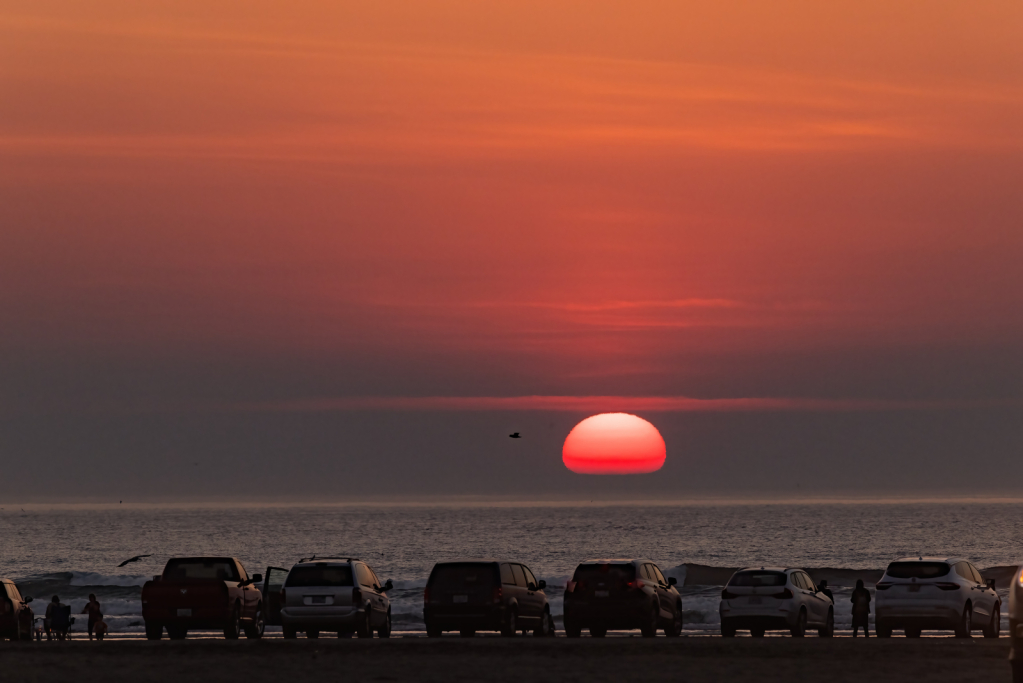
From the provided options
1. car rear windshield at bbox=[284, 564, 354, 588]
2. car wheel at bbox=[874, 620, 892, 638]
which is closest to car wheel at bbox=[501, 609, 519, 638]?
car rear windshield at bbox=[284, 564, 354, 588]

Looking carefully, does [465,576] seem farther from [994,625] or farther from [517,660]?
[994,625]

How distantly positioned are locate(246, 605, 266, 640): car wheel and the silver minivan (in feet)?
4.99

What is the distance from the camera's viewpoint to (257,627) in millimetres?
33562

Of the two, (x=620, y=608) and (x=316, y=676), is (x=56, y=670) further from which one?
(x=620, y=608)

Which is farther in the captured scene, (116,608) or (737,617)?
(116,608)

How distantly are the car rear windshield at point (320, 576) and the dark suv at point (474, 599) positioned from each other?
193cm

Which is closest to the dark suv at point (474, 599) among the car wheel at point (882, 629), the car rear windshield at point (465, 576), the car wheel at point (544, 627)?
the car rear windshield at point (465, 576)

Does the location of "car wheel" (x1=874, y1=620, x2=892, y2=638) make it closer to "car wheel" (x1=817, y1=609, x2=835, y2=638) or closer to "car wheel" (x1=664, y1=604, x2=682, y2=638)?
"car wheel" (x1=817, y1=609, x2=835, y2=638)

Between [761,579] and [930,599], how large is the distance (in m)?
3.99

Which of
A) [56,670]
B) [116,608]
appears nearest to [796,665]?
[56,670]

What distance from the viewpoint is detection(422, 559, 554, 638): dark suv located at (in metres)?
31.9

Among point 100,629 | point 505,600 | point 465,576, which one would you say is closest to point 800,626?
Answer: point 505,600

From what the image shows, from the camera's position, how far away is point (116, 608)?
64500mm

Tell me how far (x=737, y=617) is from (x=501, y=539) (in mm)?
156574
